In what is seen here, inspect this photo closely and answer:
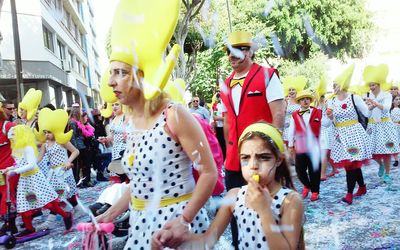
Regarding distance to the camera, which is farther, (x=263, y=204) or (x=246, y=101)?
(x=246, y=101)

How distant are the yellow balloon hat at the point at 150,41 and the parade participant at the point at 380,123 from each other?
469cm

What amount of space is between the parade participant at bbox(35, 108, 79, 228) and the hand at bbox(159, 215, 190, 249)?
162 inches

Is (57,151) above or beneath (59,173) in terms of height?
above

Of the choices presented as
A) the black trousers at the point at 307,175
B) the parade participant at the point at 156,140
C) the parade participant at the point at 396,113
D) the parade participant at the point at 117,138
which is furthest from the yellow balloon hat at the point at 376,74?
the parade participant at the point at 156,140

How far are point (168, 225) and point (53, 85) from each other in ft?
65.8

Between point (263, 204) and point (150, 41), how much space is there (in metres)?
0.82

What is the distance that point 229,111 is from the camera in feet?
10.3

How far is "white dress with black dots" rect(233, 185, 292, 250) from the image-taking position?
1.75 metres

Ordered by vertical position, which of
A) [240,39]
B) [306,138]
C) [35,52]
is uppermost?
[35,52]

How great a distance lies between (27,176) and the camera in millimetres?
4867

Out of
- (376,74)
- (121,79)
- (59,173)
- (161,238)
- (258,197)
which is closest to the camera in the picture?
(161,238)

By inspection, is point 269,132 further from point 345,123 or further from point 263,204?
point 345,123

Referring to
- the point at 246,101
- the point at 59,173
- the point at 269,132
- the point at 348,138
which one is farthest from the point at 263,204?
the point at 59,173

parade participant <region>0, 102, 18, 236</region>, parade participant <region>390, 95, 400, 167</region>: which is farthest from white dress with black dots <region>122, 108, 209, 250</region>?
parade participant <region>390, 95, 400, 167</region>
